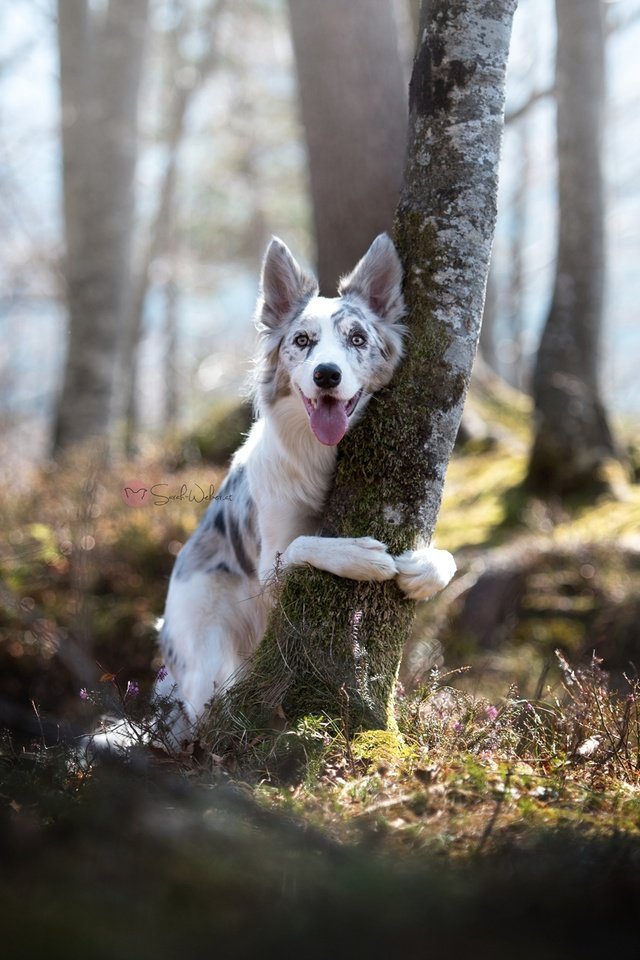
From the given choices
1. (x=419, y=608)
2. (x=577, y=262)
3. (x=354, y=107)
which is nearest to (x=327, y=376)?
(x=419, y=608)

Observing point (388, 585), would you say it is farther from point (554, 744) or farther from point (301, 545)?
point (554, 744)

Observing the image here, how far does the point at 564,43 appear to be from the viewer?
9.71 metres

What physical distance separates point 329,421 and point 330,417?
19 mm

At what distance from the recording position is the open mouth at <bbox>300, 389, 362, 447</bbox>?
3.92 m

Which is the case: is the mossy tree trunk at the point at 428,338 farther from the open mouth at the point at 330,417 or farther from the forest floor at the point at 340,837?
the forest floor at the point at 340,837

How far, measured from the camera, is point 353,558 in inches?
147

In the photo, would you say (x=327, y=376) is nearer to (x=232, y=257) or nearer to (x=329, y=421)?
(x=329, y=421)

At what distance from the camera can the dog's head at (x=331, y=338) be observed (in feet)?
12.9

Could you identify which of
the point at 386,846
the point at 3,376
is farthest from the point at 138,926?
the point at 3,376

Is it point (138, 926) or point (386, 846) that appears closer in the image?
point (138, 926)

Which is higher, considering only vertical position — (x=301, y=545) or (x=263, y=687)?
(x=301, y=545)

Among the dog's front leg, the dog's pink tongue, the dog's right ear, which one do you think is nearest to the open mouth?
the dog's pink tongue

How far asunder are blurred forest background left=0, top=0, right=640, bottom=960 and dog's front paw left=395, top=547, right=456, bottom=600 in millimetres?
447

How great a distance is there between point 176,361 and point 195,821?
82.8 feet
